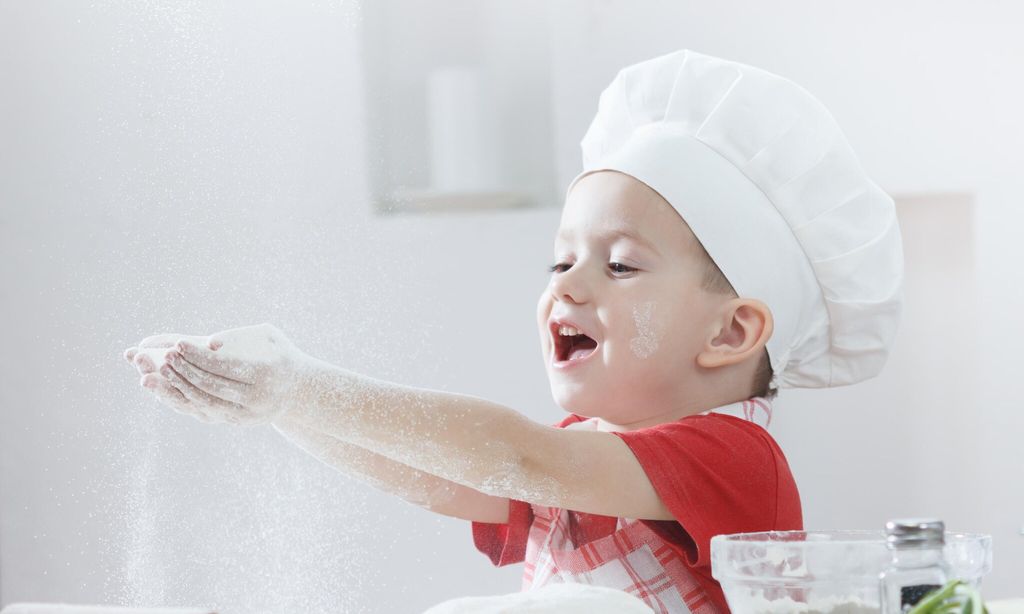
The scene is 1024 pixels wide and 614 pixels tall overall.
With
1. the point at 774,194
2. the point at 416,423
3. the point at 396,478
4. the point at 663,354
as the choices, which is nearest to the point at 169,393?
the point at 416,423

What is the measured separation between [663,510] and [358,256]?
0.65 metres

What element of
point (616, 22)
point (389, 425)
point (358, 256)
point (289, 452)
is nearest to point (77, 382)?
point (289, 452)

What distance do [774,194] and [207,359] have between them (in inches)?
18.7

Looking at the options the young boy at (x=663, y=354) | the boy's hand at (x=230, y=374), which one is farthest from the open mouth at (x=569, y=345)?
the boy's hand at (x=230, y=374)

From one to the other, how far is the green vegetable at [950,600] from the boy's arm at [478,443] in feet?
1.03

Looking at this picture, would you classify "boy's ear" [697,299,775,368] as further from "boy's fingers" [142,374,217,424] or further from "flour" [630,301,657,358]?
"boy's fingers" [142,374,217,424]

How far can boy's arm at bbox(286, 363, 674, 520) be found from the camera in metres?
0.76

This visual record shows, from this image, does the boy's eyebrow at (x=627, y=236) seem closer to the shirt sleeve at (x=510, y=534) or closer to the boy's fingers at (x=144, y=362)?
the shirt sleeve at (x=510, y=534)

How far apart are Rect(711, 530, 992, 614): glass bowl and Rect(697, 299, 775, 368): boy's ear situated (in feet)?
0.97

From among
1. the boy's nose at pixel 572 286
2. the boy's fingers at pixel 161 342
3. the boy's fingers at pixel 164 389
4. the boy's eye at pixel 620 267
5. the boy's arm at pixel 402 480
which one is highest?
the boy's eye at pixel 620 267

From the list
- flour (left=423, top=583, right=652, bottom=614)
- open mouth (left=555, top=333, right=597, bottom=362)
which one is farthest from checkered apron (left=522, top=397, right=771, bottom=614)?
flour (left=423, top=583, right=652, bottom=614)

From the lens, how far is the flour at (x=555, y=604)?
63cm

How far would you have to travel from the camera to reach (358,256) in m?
1.39

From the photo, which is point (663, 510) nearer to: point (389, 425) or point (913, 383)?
point (389, 425)
